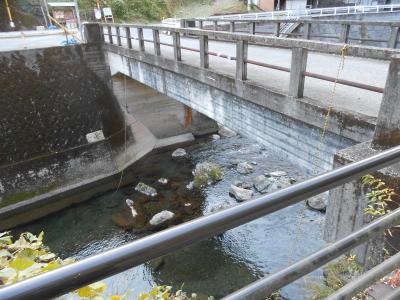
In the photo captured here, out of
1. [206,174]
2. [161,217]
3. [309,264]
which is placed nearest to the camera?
[309,264]

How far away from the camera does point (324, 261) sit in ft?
4.08

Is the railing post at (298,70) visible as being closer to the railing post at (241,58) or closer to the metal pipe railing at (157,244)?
the railing post at (241,58)

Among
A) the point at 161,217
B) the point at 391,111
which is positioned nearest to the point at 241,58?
the point at 391,111

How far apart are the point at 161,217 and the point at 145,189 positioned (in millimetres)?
2288

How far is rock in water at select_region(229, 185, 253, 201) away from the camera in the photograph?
11.1 meters

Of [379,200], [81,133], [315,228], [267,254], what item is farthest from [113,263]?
[81,133]

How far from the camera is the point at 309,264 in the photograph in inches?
48.0

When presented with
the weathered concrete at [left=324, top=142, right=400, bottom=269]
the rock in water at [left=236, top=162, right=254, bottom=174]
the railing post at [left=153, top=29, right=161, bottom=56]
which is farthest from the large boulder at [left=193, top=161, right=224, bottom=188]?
the weathered concrete at [left=324, top=142, right=400, bottom=269]

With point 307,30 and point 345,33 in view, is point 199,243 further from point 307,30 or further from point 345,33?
point 307,30

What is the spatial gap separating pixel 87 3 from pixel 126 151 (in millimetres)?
18184

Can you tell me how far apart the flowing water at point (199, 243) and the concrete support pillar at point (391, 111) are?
2849mm

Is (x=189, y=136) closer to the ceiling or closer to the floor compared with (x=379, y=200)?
closer to the floor

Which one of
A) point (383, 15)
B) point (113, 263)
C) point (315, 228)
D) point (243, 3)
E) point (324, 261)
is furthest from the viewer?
point (243, 3)

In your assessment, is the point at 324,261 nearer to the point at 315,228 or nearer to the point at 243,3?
the point at 315,228
